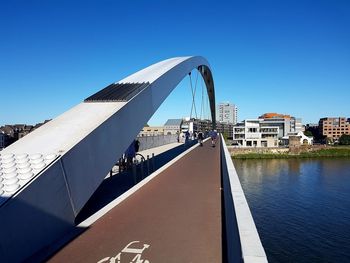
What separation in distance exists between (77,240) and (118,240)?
49cm

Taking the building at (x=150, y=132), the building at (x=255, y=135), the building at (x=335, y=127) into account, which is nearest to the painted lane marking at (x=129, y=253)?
the building at (x=150, y=132)

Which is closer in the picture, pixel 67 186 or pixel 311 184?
pixel 67 186

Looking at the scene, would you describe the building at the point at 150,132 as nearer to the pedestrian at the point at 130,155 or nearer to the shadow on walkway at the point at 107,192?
the pedestrian at the point at 130,155

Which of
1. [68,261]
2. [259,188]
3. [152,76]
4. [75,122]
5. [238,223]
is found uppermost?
[152,76]

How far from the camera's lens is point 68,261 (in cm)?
321

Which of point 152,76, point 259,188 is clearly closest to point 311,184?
point 259,188

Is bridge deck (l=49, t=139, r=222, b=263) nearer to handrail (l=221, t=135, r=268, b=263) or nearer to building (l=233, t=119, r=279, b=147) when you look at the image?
handrail (l=221, t=135, r=268, b=263)

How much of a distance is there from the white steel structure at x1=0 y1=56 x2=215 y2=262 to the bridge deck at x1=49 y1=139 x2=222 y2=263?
0.38 m

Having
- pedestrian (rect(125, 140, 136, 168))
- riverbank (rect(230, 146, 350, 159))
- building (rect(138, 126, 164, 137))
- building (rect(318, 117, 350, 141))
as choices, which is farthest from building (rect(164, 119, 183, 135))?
pedestrian (rect(125, 140, 136, 168))

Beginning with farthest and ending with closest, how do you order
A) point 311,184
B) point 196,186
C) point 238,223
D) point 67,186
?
point 311,184 < point 196,186 < point 67,186 < point 238,223

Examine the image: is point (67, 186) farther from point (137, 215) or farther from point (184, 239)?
point (184, 239)

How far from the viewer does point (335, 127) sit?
112m

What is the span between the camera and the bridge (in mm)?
3240

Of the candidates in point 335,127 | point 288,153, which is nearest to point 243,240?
point 288,153
